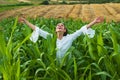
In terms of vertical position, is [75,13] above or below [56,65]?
below

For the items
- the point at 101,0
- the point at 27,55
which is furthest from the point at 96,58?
the point at 101,0

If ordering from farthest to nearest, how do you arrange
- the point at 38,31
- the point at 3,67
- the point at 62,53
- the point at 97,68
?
the point at 38,31
the point at 62,53
the point at 97,68
the point at 3,67

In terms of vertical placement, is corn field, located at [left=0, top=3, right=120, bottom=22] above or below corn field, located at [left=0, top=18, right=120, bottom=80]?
below

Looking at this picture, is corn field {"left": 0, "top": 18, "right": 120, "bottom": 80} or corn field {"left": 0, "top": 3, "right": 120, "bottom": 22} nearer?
corn field {"left": 0, "top": 18, "right": 120, "bottom": 80}

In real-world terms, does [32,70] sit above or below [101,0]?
above

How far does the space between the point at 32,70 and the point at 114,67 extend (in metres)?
1.13

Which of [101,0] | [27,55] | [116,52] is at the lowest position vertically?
[101,0]

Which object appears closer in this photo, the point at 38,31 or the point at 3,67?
the point at 3,67

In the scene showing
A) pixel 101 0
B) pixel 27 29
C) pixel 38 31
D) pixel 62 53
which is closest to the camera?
pixel 62 53

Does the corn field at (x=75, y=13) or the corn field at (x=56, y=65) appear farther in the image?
the corn field at (x=75, y=13)

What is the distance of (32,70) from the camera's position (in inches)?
192

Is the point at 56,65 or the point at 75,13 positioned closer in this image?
the point at 56,65

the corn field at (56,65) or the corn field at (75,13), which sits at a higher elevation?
the corn field at (56,65)

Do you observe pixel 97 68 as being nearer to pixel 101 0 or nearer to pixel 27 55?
pixel 27 55
